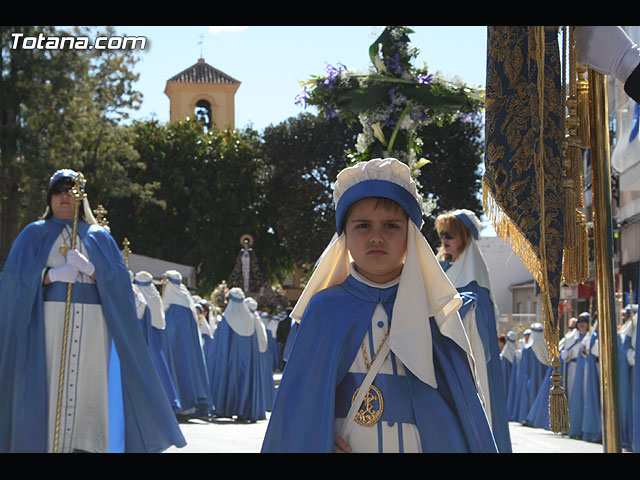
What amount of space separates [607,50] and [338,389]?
6.05 ft

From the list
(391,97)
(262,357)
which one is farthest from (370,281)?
(262,357)

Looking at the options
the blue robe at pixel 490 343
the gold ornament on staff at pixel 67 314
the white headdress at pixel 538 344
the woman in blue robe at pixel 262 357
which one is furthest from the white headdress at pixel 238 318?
the blue robe at pixel 490 343

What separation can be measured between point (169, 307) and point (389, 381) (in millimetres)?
11722

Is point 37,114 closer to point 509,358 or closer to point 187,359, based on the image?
point 187,359

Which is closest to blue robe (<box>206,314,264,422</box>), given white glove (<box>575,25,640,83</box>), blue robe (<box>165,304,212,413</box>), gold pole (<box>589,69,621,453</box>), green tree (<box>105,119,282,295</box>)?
blue robe (<box>165,304,212,413</box>)

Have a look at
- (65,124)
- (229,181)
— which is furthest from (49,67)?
(229,181)

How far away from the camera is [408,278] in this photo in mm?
3377

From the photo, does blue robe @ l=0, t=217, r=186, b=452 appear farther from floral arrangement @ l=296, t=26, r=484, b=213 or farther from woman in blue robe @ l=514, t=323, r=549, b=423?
woman in blue robe @ l=514, t=323, r=549, b=423

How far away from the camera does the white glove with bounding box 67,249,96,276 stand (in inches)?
277

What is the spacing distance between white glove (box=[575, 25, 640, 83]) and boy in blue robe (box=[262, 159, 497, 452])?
3.28ft

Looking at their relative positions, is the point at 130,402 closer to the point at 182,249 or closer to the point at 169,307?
the point at 169,307

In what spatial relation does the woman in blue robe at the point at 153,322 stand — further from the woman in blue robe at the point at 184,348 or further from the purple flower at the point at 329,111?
the purple flower at the point at 329,111

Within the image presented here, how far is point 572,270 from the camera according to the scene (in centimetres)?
419

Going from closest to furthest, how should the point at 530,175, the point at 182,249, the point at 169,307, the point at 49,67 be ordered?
the point at 530,175
the point at 169,307
the point at 49,67
the point at 182,249
